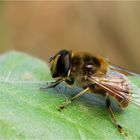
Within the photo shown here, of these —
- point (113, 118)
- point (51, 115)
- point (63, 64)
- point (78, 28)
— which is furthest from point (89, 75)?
point (78, 28)

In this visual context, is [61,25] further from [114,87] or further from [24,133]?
[24,133]

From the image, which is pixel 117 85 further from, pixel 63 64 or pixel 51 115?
pixel 51 115

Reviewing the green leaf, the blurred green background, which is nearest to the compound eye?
the green leaf

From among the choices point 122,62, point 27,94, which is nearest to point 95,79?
point 27,94

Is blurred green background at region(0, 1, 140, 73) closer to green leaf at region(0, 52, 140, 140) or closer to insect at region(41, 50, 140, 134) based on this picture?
insect at region(41, 50, 140, 134)

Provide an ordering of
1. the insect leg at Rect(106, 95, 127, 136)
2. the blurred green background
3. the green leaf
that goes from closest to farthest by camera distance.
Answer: the green leaf → the insect leg at Rect(106, 95, 127, 136) → the blurred green background
